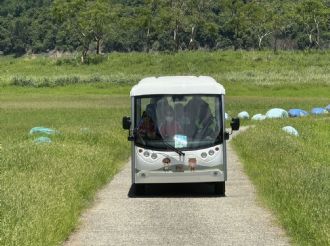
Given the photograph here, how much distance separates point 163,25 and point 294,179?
329 feet

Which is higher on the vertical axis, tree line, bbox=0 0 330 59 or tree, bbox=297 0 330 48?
tree, bbox=297 0 330 48

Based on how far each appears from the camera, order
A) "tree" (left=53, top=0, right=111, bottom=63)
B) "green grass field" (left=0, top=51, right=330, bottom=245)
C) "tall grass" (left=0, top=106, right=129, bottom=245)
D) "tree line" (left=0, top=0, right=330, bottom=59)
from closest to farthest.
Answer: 1. "tall grass" (left=0, top=106, right=129, bottom=245)
2. "green grass field" (left=0, top=51, right=330, bottom=245)
3. "tree" (left=53, top=0, right=111, bottom=63)
4. "tree line" (left=0, top=0, right=330, bottom=59)

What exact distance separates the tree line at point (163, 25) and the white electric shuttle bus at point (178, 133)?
81625mm

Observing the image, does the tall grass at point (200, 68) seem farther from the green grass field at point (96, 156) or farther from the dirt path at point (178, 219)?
the dirt path at point (178, 219)

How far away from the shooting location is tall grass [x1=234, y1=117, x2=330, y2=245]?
1082 centimetres

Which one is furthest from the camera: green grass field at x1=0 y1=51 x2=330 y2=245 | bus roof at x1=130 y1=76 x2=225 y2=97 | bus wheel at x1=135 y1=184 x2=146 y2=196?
bus wheel at x1=135 y1=184 x2=146 y2=196

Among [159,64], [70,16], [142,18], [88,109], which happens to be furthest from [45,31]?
[88,109]

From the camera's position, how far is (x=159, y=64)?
8719cm

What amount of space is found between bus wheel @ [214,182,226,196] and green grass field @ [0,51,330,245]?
0.88 metres

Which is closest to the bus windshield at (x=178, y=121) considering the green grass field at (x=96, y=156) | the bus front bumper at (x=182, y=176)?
the bus front bumper at (x=182, y=176)

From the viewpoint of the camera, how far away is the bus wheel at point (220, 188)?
51.7ft

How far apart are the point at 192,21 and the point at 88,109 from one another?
68.8m

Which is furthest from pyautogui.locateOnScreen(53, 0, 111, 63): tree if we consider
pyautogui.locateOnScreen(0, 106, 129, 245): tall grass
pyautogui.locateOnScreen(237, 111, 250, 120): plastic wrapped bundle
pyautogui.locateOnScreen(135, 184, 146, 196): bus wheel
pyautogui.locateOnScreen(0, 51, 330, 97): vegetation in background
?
pyautogui.locateOnScreen(135, 184, 146, 196): bus wheel

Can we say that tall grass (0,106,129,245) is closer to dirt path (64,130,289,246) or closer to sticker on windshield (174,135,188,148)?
dirt path (64,130,289,246)
